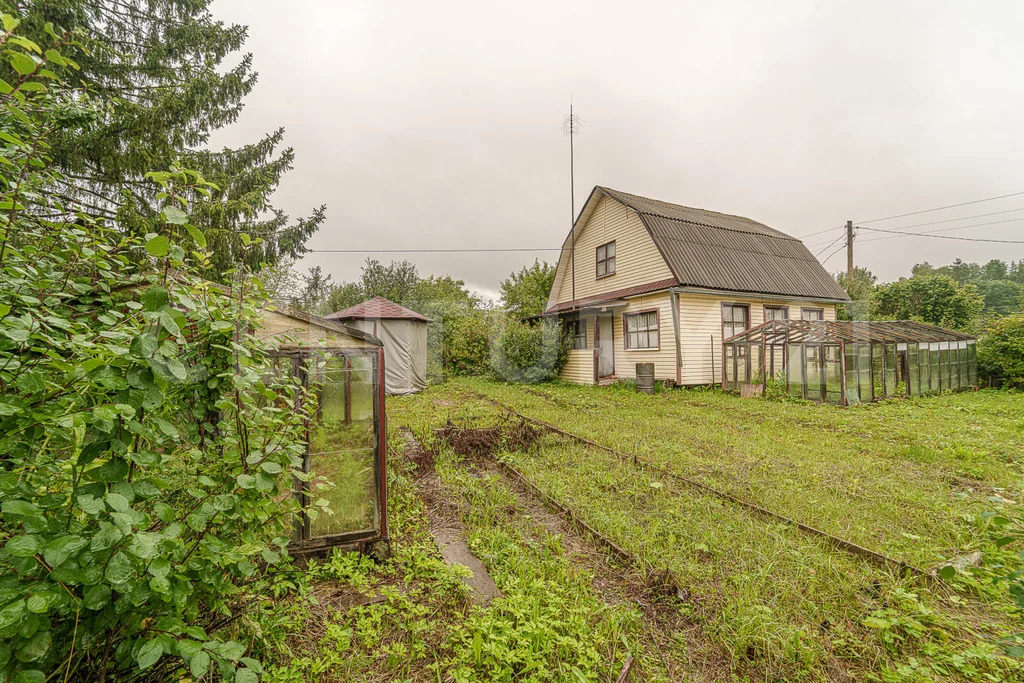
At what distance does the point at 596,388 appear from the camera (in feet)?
47.9

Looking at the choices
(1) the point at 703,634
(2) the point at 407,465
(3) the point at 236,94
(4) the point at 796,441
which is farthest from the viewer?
(3) the point at 236,94

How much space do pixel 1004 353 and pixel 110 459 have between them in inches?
820

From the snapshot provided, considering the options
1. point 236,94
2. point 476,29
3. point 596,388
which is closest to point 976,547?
point 596,388

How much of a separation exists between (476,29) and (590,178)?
892 centimetres

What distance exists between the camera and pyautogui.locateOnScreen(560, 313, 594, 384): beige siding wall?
15883 mm

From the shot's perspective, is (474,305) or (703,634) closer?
(703,634)

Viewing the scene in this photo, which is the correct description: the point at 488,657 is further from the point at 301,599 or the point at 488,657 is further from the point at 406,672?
the point at 301,599

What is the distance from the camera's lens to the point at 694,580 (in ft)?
10.1

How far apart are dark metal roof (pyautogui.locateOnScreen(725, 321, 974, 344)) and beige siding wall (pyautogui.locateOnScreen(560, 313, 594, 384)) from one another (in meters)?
5.08

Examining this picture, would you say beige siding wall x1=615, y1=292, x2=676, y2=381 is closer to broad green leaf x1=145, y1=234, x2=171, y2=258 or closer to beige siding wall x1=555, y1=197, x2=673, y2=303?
beige siding wall x1=555, y1=197, x2=673, y2=303

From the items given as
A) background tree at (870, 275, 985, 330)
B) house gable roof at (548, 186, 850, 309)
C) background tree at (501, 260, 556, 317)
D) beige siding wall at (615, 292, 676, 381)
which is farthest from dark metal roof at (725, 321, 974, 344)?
background tree at (501, 260, 556, 317)

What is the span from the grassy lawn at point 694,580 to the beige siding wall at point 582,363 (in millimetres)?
9497

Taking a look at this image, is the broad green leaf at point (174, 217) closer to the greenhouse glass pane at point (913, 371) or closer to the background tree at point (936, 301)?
the greenhouse glass pane at point (913, 371)

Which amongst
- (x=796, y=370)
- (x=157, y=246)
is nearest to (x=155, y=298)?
(x=157, y=246)
